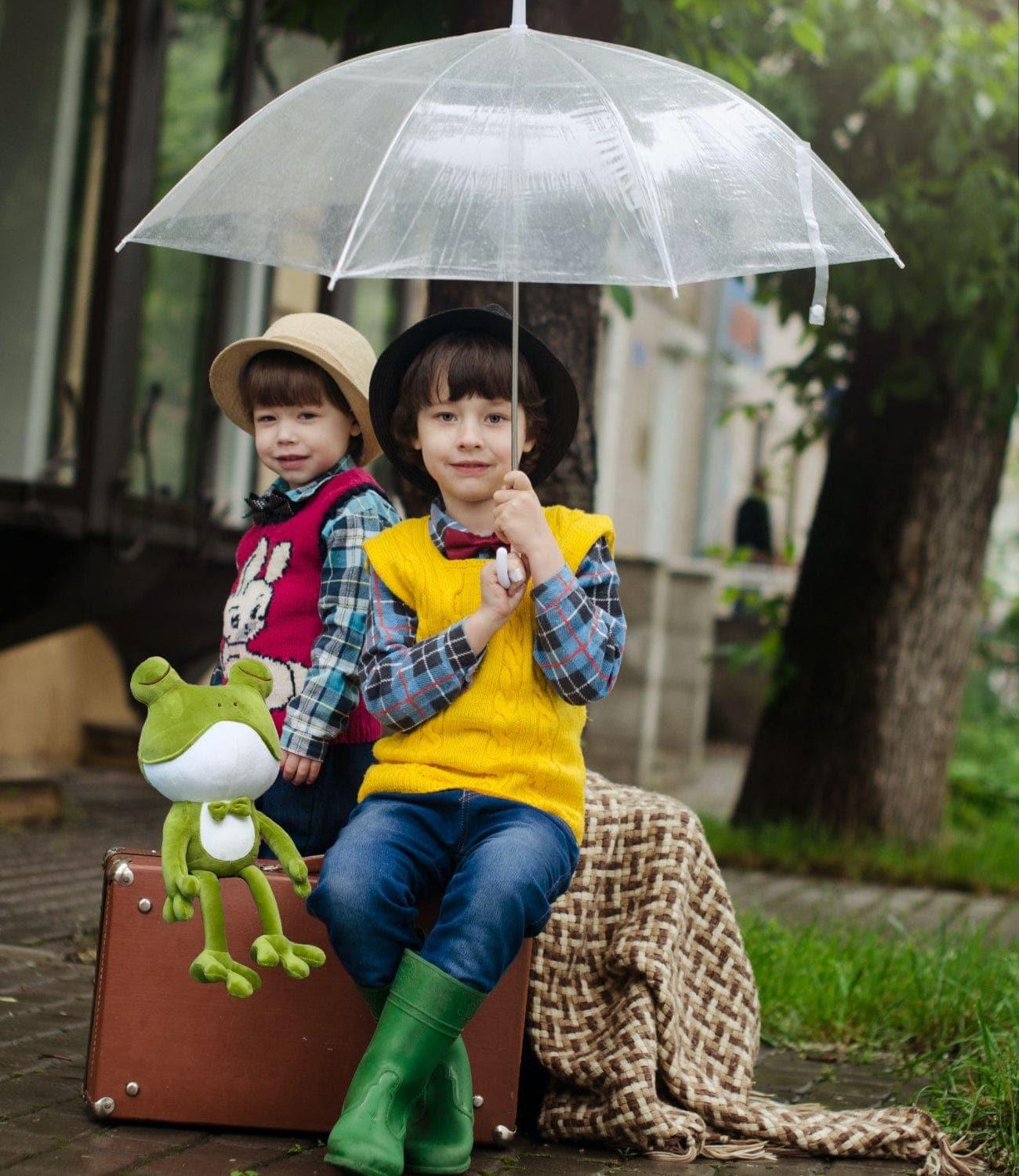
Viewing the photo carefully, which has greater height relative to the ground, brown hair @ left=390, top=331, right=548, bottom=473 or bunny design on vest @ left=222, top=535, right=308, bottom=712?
brown hair @ left=390, top=331, right=548, bottom=473

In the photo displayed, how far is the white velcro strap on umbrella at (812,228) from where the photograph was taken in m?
2.86

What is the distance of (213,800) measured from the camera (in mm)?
2803

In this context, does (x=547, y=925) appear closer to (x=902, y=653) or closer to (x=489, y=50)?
(x=489, y=50)

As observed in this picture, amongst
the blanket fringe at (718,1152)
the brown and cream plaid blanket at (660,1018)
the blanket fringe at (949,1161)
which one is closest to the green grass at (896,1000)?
the blanket fringe at (949,1161)

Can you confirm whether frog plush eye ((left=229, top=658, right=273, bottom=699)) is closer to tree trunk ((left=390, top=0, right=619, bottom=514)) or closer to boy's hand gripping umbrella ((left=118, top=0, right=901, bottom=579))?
boy's hand gripping umbrella ((left=118, top=0, right=901, bottom=579))

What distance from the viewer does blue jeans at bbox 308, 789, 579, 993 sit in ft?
9.21

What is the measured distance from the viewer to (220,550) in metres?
8.02

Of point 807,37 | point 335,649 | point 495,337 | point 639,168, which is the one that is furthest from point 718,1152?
point 807,37

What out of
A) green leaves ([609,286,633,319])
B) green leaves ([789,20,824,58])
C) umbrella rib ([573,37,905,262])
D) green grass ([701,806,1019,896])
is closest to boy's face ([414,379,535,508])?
umbrella rib ([573,37,905,262])

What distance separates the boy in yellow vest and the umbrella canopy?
199 millimetres

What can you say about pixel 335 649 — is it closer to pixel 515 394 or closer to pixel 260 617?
pixel 260 617

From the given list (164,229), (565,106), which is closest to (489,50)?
(565,106)

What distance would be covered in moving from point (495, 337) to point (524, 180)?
30cm

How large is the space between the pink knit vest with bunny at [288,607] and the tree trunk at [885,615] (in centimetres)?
508
